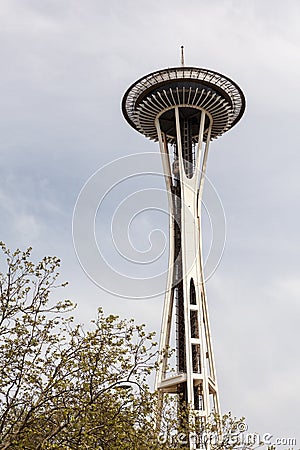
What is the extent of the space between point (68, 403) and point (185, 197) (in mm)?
29039

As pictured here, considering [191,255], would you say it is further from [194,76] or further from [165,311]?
[194,76]

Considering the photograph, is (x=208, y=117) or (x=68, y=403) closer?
(x=68, y=403)

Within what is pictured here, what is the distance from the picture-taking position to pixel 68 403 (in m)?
13.0

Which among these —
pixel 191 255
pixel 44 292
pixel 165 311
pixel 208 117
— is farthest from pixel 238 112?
pixel 44 292

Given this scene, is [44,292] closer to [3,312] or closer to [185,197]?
[3,312]

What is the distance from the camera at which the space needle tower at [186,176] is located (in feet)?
124

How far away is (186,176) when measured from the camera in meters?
42.0

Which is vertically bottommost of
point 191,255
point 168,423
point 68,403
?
point 68,403

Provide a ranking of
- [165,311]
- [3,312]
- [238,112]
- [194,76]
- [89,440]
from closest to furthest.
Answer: [89,440]
[3,312]
[165,311]
[194,76]
[238,112]

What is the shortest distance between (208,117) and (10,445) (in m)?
35.5

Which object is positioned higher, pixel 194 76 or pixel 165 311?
pixel 194 76

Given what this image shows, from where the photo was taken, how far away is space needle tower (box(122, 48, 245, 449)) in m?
37.9

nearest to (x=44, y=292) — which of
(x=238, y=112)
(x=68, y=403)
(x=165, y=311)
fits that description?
(x=68, y=403)

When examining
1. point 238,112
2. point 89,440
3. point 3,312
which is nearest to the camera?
point 89,440
